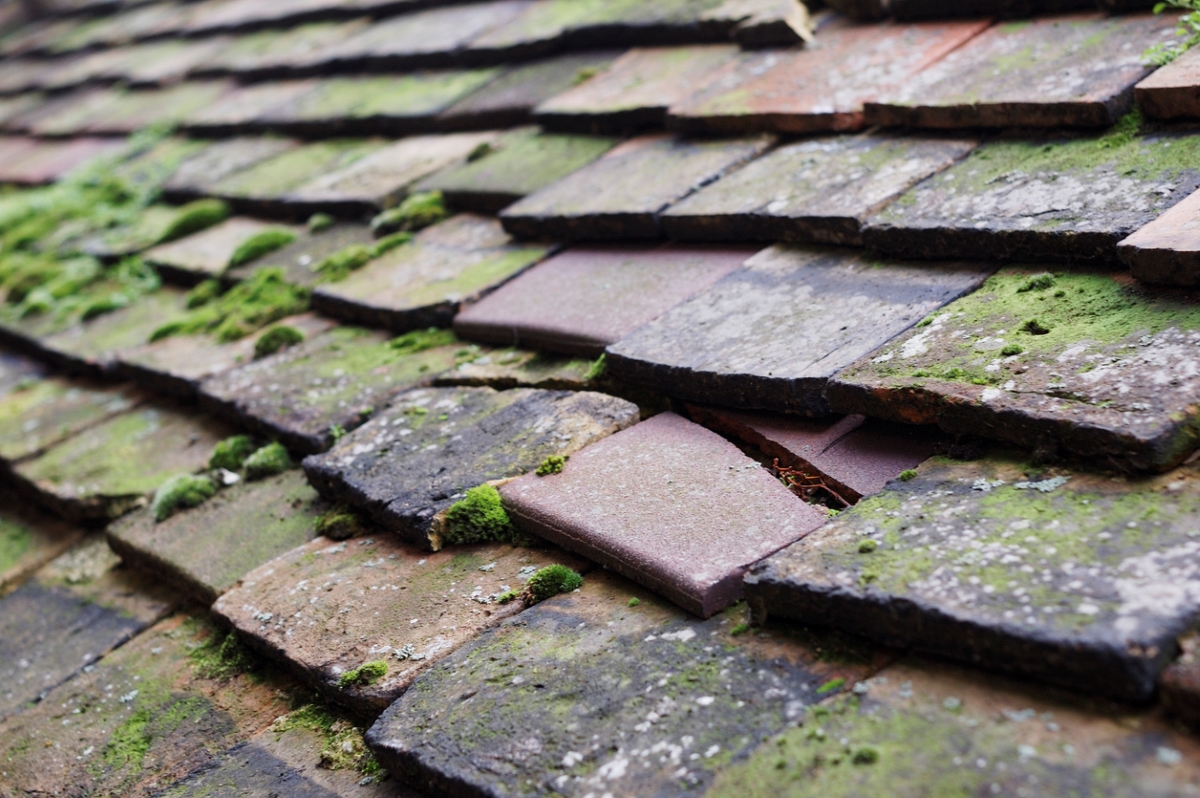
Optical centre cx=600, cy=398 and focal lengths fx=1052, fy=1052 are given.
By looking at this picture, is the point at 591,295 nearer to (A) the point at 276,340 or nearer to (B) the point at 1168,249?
(A) the point at 276,340

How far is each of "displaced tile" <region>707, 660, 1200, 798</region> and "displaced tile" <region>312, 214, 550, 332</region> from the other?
177 cm

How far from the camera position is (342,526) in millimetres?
2170

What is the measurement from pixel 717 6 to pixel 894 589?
2.63 m

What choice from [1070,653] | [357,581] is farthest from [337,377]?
[1070,653]

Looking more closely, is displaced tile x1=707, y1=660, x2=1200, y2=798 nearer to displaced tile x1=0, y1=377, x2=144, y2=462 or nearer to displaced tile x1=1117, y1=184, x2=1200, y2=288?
displaced tile x1=1117, y1=184, x2=1200, y2=288

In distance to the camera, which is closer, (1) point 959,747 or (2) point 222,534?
(1) point 959,747

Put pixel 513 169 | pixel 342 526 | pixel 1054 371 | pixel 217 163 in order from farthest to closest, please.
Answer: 1. pixel 217 163
2. pixel 513 169
3. pixel 342 526
4. pixel 1054 371

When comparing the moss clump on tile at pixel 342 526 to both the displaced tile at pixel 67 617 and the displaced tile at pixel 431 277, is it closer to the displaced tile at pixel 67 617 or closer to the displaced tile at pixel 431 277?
the displaced tile at pixel 67 617

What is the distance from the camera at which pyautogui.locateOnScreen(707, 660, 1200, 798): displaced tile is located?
1.07 metres

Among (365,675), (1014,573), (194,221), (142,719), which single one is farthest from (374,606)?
(194,221)

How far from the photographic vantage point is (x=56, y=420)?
3.45m

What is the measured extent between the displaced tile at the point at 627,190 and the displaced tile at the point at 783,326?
1.41 ft

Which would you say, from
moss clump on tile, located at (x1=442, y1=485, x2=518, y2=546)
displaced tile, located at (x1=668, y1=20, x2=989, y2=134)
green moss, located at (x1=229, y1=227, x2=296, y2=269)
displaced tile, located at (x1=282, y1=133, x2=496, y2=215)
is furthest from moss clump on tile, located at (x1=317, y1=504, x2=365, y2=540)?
green moss, located at (x1=229, y1=227, x2=296, y2=269)

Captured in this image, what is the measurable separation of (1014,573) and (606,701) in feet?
1.83
